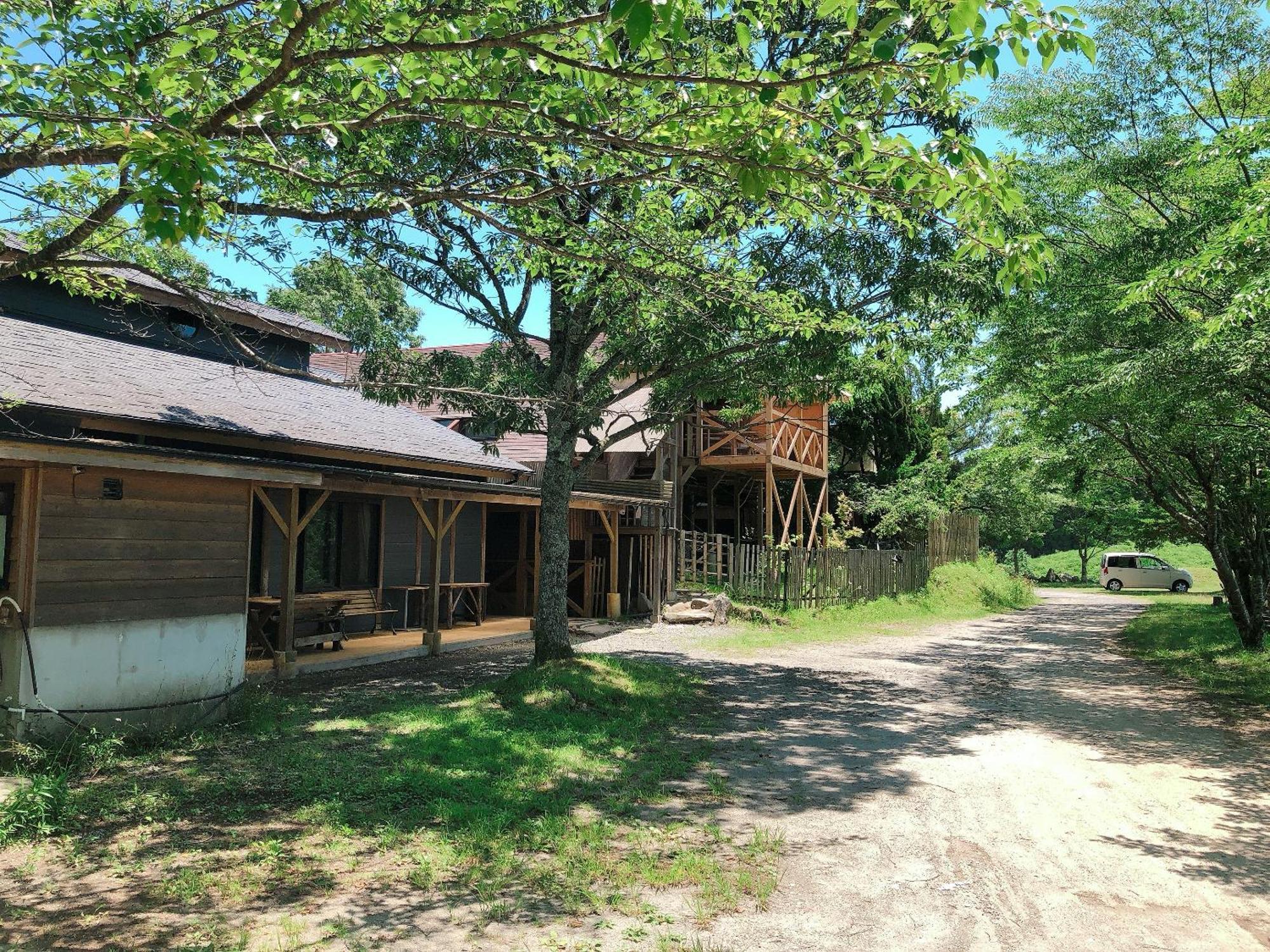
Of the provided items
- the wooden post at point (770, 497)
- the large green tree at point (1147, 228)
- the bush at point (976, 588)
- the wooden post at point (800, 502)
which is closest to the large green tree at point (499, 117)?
the large green tree at point (1147, 228)

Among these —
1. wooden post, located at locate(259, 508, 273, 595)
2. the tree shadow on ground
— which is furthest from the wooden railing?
wooden post, located at locate(259, 508, 273, 595)

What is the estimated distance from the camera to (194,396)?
11805 mm

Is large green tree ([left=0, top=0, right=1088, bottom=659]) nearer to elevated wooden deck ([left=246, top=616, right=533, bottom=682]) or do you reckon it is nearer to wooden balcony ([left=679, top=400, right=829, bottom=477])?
elevated wooden deck ([left=246, top=616, right=533, bottom=682])

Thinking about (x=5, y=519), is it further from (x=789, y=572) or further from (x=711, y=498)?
(x=711, y=498)

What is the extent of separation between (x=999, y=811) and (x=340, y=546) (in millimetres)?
11335

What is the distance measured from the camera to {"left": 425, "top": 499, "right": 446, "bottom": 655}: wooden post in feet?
43.0

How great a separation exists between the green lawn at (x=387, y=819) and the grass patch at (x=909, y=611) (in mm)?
8190

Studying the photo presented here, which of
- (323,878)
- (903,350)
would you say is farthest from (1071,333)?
(323,878)

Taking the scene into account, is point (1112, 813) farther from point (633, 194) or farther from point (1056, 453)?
point (1056, 453)

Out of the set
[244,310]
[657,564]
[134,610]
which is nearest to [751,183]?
[134,610]

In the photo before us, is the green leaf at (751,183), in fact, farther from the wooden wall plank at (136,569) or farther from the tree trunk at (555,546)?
the tree trunk at (555,546)

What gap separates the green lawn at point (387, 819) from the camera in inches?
182

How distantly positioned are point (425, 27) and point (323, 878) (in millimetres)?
4446

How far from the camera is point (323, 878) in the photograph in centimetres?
475
